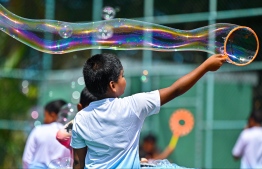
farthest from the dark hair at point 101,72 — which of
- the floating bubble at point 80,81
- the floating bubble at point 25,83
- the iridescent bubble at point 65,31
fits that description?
the floating bubble at point 25,83

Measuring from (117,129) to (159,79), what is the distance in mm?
9056

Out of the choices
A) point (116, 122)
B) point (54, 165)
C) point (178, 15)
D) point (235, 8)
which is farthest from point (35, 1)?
point (116, 122)

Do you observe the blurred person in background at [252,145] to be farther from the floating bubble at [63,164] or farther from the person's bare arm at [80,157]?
the person's bare arm at [80,157]

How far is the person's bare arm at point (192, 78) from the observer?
13.5 feet

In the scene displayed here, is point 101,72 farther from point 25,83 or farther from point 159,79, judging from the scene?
point 25,83

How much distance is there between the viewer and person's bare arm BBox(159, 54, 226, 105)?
13.5 feet

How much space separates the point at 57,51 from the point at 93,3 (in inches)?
367

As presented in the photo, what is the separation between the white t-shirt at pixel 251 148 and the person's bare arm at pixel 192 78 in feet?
18.4

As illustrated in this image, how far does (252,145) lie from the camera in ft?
31.7

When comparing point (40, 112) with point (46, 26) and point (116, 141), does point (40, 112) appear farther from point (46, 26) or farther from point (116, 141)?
point (116, 141)

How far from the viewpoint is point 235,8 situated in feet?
41.3

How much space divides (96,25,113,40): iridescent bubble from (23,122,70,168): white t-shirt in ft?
9.43

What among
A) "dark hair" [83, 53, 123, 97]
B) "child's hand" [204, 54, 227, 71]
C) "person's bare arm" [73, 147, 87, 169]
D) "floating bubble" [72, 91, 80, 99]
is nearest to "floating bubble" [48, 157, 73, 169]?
"person's bare arm" [73, 147, 87, 169]

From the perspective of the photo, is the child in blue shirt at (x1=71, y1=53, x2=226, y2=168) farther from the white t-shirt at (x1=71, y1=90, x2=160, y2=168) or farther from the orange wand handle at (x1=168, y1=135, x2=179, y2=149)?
the orange wand handle at (x1=168, y1=135, x2=179, y2=149)
